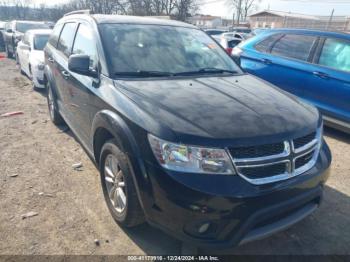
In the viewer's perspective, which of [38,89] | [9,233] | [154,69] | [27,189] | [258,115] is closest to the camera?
[258,115]

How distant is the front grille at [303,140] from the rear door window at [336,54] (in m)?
2.98

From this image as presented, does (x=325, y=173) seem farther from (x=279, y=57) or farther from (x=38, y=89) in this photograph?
(x=38, y=89)

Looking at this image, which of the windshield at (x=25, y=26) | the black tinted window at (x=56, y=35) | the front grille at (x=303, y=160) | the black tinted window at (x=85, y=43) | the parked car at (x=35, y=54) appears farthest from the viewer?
the windshield at (x=25, y=26)

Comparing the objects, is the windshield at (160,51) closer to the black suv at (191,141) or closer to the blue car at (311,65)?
the black suv at (191,141)

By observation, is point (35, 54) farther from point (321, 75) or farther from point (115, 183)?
point (321, 75)

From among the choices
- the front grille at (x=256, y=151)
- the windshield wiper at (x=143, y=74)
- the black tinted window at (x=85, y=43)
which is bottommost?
the front grille at (x=256, y=151)

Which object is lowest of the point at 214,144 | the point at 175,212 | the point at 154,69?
the point at 175,212

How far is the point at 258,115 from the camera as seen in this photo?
2.52 metres

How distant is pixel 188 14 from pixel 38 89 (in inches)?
1608

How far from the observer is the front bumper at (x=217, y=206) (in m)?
2.11

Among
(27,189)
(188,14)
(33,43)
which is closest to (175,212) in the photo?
(27,189)

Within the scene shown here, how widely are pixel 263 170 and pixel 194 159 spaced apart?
1.65 feet

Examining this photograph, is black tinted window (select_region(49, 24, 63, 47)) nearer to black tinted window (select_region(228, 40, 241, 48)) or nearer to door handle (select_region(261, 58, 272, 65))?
door handle (select_region(261, 58, 272, 65))

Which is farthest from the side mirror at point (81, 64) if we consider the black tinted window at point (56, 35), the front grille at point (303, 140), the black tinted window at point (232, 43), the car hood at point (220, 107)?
the black tinted window at point (232, 43)
